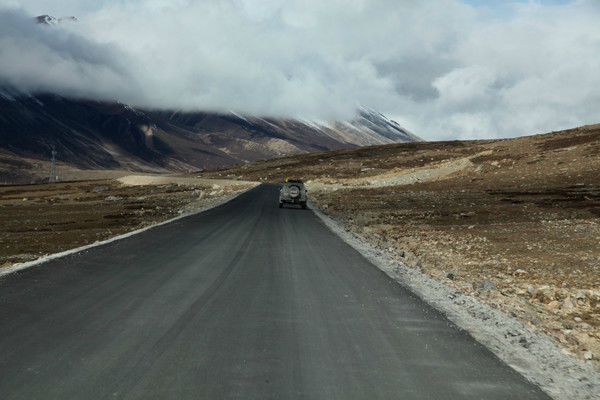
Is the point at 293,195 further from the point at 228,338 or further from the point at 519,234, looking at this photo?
the point at 228,338

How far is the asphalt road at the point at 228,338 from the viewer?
16.9ft

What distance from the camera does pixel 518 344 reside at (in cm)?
705

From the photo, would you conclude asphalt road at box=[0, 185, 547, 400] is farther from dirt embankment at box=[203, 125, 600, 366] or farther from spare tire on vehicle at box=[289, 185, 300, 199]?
spare tire on vehicle at box=[289, 185, 300, 199]

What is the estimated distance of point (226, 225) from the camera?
2328 centimetres

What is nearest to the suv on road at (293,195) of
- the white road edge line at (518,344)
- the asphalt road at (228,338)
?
the asphalt road at (228,338)

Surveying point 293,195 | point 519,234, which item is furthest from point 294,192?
point 519,234

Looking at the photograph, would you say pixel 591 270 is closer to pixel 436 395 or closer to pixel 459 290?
pixel 459 290

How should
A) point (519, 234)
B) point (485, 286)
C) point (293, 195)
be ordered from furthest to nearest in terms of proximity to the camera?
point (293, 195) → point (519, 234) → point (485, 286)

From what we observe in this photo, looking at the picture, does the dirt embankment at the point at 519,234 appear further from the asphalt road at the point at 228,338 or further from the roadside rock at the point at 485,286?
the asphalt road at the point at 228,338

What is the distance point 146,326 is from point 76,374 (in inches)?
69.8

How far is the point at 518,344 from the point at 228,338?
3.90 metres

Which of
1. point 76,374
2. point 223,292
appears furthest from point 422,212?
point 76,374

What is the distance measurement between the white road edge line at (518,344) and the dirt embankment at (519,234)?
0.52 meters

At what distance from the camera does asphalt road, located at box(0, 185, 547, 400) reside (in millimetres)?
5148
